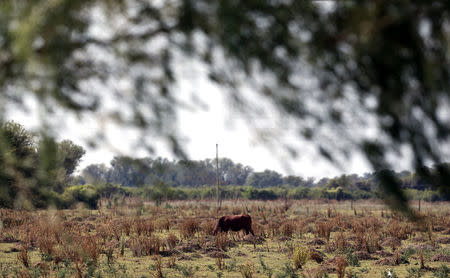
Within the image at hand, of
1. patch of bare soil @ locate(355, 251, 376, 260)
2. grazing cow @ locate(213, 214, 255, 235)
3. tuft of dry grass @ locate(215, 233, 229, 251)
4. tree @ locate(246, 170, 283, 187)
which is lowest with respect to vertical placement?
patch of bare soil @ locate(355, 251, 376, 260)

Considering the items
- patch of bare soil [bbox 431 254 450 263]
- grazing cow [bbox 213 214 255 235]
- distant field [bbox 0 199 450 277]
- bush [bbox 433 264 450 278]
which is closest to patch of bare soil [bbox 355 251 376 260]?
distant field [bbox 0 199 450 277]

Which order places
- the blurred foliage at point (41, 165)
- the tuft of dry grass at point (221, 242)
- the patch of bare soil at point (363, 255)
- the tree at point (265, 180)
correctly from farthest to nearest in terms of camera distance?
the tree at point (265, 180) < the tuft of dry grass at point (221, 242) < the patch of bare soil at point (363, 255) < the blurred foliage at point (41, 165)

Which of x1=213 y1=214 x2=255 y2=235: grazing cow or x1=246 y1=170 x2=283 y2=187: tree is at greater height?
→ x1=246 y1=170 x2=283 y2=187: tree

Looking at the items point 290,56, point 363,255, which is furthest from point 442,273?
point 290,56

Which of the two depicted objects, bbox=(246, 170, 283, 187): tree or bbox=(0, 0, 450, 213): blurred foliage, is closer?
bbox=(0, 0, 450, 213): blurred foliage

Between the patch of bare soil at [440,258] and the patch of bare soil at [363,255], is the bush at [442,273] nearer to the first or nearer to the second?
the patch of bare soil at [440,258]

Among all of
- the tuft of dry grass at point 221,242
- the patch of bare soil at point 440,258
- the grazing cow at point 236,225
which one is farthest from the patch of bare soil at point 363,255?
the grazing cow at point 236,225

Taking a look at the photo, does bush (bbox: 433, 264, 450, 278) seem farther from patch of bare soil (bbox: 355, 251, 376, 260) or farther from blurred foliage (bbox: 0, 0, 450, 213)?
blurred foliage (bbox: 0, 0, 450, 213)

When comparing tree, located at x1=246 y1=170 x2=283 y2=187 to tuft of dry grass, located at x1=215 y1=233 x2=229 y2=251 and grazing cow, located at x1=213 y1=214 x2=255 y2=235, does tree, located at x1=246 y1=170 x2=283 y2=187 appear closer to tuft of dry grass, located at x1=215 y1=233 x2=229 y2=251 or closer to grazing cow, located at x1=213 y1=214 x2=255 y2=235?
grazing cow, located at x1=213 y1=214 x2=255 y2=235

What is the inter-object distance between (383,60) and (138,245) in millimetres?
11774

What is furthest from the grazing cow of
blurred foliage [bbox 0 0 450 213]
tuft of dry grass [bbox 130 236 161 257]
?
blurred foliage [bbox 0 0 450 213]

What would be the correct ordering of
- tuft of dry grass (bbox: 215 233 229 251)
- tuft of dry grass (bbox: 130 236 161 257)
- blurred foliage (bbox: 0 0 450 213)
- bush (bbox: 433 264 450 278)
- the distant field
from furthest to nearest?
tuft of dry grass (bbox: 215 233 229 251) → tuft of dry grass (bbox: 130 236 161 257) → the distant field → bush (bbox: 433 264 450 278) → blurred foliage (bbox: 0 0 450 213)

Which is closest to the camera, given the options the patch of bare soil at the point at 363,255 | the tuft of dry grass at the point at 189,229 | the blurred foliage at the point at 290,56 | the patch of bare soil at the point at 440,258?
the blurred foliage at the point at 290,56

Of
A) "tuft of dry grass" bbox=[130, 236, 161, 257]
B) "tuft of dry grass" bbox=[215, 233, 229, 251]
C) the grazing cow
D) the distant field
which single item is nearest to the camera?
the distant field
